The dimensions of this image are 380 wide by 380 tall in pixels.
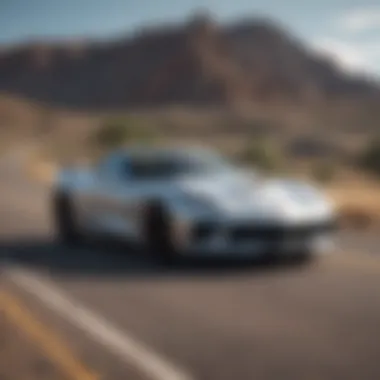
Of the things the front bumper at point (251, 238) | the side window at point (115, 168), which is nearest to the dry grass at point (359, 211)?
the side window at point (115, 168)

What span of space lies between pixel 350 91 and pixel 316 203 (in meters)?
185

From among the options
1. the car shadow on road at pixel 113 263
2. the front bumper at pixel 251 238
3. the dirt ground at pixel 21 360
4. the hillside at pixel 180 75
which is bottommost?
the dirt ground at pixel 21 360

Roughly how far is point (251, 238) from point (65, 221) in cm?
435

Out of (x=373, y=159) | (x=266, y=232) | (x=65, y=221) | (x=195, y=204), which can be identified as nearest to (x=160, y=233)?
(x=195, y=204)

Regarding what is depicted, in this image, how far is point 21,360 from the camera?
7.75 metres

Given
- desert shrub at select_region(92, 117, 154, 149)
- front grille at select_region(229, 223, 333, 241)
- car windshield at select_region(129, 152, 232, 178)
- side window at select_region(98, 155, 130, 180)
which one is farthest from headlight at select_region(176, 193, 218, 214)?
desert shrub at select_region(92, 117, 154, 149)

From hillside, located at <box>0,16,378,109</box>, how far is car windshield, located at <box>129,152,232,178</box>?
157 metres

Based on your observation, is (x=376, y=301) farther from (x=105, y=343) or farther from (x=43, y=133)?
(x=43, y=133)

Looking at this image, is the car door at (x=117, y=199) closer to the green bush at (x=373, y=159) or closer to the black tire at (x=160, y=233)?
the black tire at (x=160, y=233)

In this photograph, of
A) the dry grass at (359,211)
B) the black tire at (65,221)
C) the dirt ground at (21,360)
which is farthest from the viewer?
the dry grass at (359,211)

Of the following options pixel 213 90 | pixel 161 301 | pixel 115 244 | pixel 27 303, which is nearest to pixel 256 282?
pixel 161 301

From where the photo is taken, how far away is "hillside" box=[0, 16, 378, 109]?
17550 cm

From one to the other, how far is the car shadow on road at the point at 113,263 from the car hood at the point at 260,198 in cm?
59

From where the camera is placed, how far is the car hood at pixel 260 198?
12.1m
